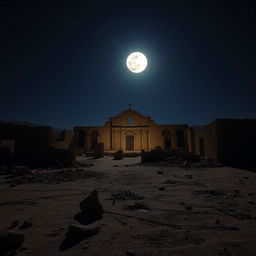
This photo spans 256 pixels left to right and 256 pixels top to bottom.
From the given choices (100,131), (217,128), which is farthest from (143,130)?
(217,128)

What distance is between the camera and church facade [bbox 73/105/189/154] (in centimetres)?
2822

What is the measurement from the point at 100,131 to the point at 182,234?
27.4m

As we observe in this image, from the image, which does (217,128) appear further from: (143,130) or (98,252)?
(143,130)

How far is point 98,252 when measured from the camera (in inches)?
70.5

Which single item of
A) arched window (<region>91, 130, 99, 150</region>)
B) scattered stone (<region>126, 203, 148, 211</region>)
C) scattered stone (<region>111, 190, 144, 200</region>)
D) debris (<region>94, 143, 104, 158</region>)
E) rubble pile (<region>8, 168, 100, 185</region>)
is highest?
arched window (<region>91, 130, 99, 150</region>)

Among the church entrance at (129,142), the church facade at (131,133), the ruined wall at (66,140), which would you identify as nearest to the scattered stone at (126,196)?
the ruined wall at (66,140)

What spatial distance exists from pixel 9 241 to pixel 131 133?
27093 mm

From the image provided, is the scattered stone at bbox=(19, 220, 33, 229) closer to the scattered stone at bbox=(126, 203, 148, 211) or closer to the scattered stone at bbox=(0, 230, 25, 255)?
the scattered stone at bbox=(0, 230, 25, 255)

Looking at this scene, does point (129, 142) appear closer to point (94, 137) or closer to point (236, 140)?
point (94, 137)

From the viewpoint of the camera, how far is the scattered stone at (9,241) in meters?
1.78

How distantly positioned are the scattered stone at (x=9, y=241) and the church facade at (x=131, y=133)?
85.6ft

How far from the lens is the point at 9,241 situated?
5.92 ft

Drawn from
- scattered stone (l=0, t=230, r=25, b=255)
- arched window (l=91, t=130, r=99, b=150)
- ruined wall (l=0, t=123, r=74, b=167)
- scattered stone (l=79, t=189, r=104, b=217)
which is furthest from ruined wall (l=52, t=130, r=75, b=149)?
arched window (l=91, t=130, r=99, b=150)

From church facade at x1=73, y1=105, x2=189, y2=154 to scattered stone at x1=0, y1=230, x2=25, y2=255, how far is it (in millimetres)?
26106
